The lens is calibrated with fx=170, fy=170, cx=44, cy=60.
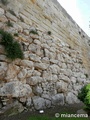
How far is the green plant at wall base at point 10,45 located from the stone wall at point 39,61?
0.10 metres

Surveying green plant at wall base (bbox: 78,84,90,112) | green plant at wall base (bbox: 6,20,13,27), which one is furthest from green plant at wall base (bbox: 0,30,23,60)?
green plant at wall base (bbox: 78,84,90,112)

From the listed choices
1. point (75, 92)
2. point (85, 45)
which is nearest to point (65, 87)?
point (75, 92)

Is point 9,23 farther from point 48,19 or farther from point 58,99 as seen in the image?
point 58,99

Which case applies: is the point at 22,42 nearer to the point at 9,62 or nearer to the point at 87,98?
the point at 9,62

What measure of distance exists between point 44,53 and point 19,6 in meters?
1.31

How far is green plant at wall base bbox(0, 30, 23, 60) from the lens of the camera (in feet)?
10.9

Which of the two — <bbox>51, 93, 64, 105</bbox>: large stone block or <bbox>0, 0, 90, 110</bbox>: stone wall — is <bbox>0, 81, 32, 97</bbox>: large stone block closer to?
<bbox>0, 0, 90, 110</bbox>: stone wall

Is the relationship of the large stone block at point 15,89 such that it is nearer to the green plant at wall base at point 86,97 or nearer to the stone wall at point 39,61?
the stone wall at point 39,61

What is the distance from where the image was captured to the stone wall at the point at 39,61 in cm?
334

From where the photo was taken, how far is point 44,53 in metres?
4.40

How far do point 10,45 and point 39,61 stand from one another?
37.9 inches

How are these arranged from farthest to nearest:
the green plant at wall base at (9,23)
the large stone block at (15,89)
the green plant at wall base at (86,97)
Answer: the green plant at wall base at (9,23) → the green plant at wall base at (86,97) → the large stone block at (15,89)

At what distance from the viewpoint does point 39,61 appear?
4.09m

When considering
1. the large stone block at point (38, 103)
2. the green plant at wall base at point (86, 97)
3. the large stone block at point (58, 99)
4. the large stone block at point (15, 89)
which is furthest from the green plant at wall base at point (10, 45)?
the green plant at wall base at point (86, 97)
